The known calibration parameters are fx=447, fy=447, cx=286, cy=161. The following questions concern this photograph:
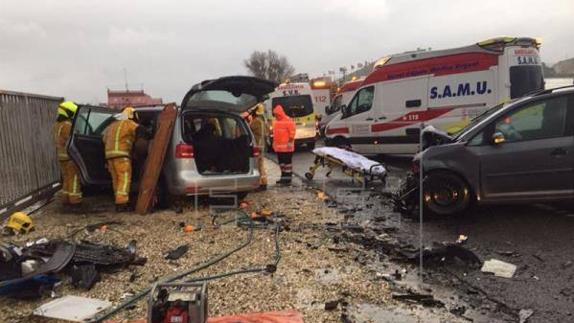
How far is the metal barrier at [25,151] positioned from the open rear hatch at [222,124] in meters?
2.54

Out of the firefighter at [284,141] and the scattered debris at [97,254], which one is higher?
the firefighter at [284,141]

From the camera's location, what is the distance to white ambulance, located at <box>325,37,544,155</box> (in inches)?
375

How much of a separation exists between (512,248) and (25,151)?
23.1ft

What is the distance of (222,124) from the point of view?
307 inches

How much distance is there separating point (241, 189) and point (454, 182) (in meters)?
3.16

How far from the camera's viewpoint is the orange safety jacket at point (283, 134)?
9461mm

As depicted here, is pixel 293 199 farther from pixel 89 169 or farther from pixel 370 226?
pixel 89 169

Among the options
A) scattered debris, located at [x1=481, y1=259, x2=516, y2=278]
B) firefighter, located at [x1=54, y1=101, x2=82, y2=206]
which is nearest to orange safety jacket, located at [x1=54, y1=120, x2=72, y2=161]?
firefighter, located at [x1=54, y1=101, x2=82, y2=206]

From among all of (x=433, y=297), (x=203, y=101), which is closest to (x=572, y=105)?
(x=433, y=297)

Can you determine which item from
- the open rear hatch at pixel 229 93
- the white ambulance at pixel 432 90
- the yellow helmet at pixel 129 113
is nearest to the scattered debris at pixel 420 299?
the open rear hatch at pixel 229 93

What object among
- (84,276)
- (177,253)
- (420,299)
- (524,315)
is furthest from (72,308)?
(524,315)

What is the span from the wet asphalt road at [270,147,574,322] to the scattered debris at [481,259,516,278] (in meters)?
0.06

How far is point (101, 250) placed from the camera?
4.53 meters

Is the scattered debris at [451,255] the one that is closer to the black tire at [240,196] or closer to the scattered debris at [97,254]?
the scattered debris at [97,254]
